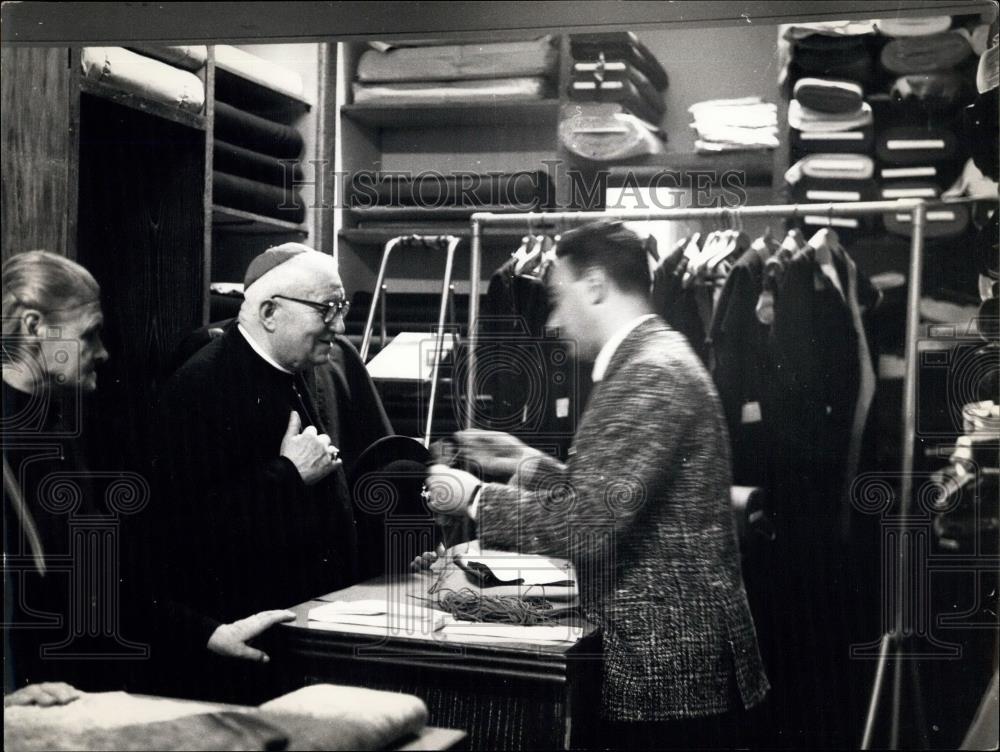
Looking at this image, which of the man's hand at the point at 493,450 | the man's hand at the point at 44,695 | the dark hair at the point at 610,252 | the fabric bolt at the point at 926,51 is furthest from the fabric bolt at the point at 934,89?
the man's hand at the point at 44,695

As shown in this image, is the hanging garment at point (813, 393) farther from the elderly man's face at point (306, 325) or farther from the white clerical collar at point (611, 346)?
the elderly man's face at point (306, 325)

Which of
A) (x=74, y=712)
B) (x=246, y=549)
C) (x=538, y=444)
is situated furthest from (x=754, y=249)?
(x=74, y=712)

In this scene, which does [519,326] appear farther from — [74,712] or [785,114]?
[74,712]

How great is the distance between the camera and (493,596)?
1.82 meters

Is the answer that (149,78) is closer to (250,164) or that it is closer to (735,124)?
(250,164)

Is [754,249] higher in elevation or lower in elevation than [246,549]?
higher

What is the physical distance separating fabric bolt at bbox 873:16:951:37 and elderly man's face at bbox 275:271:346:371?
107 centimetres

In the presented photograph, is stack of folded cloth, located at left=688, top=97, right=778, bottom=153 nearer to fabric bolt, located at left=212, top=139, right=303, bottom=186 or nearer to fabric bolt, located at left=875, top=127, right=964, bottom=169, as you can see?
fabric bolt, located at left=875, top=127, right=964, bottom=169

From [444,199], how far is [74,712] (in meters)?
1.14

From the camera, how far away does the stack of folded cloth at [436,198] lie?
1.85m

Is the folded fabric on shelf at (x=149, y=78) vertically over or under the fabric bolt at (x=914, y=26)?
under

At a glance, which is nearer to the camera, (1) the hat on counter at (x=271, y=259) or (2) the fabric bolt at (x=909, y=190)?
(2) the fabric bolt at (x=909, y=190)

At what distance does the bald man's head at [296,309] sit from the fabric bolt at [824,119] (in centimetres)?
86

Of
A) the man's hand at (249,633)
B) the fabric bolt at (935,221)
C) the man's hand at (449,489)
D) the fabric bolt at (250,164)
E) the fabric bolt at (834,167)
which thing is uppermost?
the fabric bolt at (250,164)
